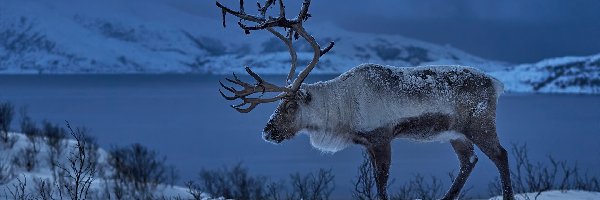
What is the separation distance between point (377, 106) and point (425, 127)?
23.9 inches

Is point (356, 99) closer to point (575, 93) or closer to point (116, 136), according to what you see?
point (116, 136)

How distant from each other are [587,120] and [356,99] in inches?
3279

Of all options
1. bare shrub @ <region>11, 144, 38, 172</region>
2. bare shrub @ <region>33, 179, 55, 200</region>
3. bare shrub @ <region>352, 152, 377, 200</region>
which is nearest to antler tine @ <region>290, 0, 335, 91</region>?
bare shrub @ <region>352, 152, 377, 200</region>

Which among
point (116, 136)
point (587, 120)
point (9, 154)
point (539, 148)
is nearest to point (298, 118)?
point (9, 154)

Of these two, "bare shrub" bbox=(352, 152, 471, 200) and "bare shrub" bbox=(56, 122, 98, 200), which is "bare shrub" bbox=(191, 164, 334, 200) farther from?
"bare shrub" bbox=(56, 122, 98, 200)

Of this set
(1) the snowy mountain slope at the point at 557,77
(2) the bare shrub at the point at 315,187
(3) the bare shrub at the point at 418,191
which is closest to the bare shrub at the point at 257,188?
(2) the bare shrub at the point at 315,187

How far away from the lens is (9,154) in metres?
20.3

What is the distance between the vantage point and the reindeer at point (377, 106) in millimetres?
7230

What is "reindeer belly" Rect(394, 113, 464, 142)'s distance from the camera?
734cm

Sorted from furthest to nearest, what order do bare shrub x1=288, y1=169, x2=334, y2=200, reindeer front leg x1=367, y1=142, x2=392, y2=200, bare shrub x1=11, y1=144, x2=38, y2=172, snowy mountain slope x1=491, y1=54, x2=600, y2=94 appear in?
snowy mountain slope x1=491, y1=54, x2=600, y2=94
bare shrub x1=11, y1=144, x2=38, y2=172
bare shrub x1=288, y1=169, x2=334, y2=200
reindeer front leg x1=367, y1=142, x2=392, y2=200

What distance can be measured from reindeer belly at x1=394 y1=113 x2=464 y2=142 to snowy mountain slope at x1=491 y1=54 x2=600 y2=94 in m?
158

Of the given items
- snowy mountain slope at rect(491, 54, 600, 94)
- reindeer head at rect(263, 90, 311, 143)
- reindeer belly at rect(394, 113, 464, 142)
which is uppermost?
snowy mountain slope at rect(491, 54, 600, 94)

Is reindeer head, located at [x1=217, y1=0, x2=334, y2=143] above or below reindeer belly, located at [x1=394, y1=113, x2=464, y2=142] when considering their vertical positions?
above

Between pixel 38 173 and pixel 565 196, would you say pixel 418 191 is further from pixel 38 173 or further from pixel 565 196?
pixel 38 173
